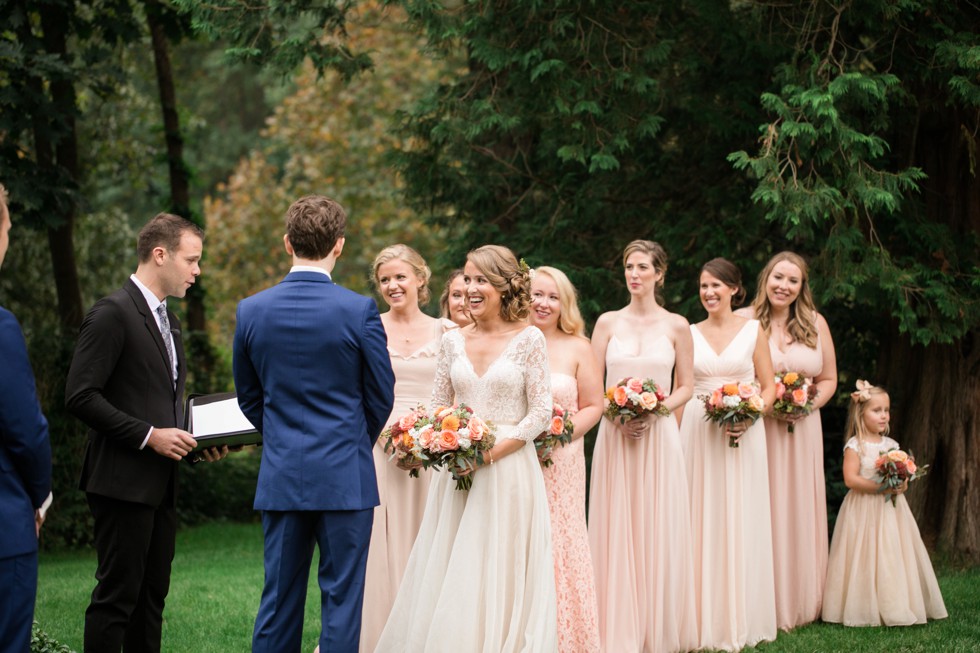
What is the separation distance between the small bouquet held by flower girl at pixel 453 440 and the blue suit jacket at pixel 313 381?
24.2 inches

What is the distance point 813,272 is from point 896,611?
320cm

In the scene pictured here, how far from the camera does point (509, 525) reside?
19.1 ft

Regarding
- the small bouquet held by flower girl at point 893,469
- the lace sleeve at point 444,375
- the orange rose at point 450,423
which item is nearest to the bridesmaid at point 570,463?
the lace sleeve at point 444,375

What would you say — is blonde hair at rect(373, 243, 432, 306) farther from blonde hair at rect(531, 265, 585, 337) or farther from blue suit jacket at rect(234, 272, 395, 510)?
blue suit jacket at rect(234, 272, 395, 510)

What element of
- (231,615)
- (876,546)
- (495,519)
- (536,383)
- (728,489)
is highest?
(536,383)

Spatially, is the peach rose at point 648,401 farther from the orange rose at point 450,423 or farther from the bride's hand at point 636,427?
the orange rose at point 450,423

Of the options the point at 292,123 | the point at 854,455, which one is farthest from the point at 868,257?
the point at 292,123

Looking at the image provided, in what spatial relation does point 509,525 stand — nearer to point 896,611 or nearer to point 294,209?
point 294,209

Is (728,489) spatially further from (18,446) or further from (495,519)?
(18,446)

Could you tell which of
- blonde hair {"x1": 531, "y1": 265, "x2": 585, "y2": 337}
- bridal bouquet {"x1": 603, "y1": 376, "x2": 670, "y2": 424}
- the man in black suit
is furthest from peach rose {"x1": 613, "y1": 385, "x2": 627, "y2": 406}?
the man in black suit

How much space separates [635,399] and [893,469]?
2.35m

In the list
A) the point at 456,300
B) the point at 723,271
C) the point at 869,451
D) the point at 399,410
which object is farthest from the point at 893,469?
the point at 399,410

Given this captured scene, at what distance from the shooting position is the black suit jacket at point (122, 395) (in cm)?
528

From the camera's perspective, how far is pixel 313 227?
4.93m
